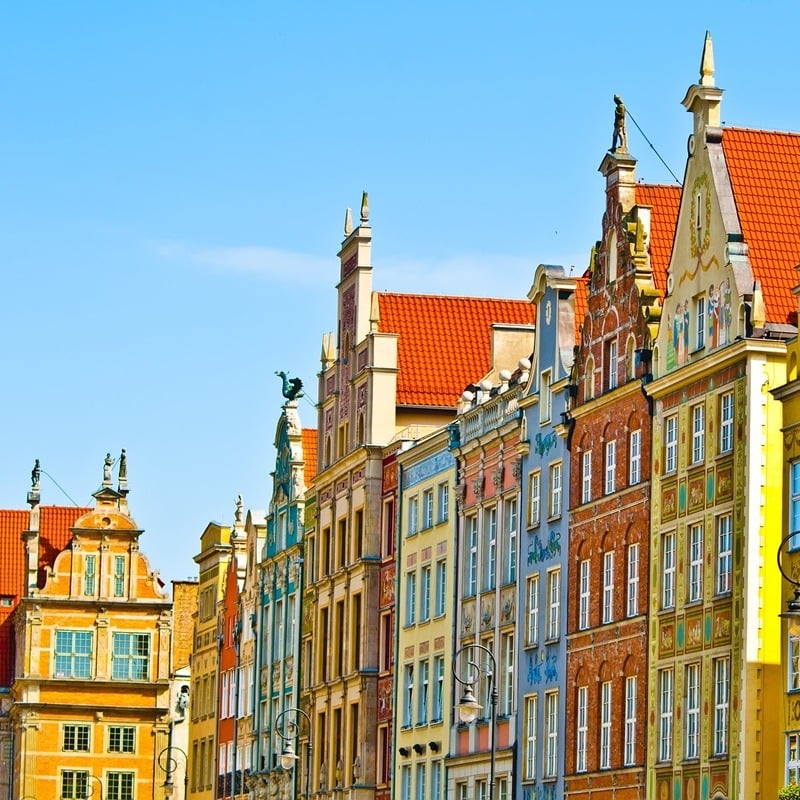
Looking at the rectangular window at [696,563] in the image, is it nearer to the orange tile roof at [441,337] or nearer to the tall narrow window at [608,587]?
the tall narrow window at [608,587]

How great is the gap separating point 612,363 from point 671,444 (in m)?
3.94

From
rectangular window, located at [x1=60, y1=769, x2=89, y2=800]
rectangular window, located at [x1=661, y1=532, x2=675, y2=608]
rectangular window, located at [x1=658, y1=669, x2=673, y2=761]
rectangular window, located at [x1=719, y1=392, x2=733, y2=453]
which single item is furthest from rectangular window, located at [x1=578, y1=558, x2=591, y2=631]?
rectangular window, located at [x1=60, y1=769, x2=89, y2=800]

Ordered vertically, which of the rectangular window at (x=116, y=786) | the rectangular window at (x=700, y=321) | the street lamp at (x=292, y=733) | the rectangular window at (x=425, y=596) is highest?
the rectangular window at (x=700, y=321)

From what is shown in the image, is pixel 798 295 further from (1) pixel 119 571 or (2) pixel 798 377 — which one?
(1) pixel 119 571

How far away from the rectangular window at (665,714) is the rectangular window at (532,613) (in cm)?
770

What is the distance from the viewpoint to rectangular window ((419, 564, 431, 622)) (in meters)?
62.1

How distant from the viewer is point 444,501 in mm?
61656

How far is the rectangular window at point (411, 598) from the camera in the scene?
63.3 meters

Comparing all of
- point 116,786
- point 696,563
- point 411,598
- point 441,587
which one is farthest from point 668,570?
point 116,786

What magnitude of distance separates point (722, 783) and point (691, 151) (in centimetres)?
1236

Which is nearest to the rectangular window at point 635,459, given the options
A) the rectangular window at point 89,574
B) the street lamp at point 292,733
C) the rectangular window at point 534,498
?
the rectangular window at point 534,498

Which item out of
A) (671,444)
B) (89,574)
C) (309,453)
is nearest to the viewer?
(671,444)

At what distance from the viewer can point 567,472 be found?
5297 centimetres

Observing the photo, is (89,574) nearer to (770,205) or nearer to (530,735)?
(530,735)
